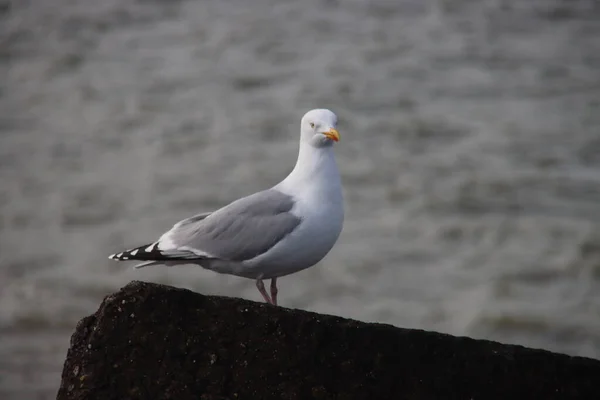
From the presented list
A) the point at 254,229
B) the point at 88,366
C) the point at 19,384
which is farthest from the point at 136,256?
the point at 19,384

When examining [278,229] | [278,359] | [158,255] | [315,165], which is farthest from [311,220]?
[278,359]

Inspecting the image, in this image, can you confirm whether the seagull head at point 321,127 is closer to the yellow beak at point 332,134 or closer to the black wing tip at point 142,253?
the yellow beak at point 332,134

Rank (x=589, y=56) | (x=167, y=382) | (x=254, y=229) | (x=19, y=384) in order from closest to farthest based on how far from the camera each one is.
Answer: (x=167, y=382) < (x=254, y=229) < (x=19, y=384) < (x=589, y=56)

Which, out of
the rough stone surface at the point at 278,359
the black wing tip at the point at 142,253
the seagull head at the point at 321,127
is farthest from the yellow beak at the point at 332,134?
the rough stone surface at the point at 278,359

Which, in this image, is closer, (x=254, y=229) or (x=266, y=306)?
(x=266, y=306)

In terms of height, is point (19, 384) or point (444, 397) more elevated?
point (19, 384)

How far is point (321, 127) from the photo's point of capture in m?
4.81

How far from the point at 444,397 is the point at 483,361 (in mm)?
181

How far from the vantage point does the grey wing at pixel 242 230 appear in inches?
185

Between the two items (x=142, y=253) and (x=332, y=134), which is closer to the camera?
(x=332, y=134)

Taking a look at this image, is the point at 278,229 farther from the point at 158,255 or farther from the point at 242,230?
the point at 158,255

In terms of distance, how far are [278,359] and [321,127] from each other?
1.60 metres

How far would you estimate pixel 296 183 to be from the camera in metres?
4.83

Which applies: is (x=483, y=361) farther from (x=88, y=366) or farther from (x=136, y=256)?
(x=136, y=256)
